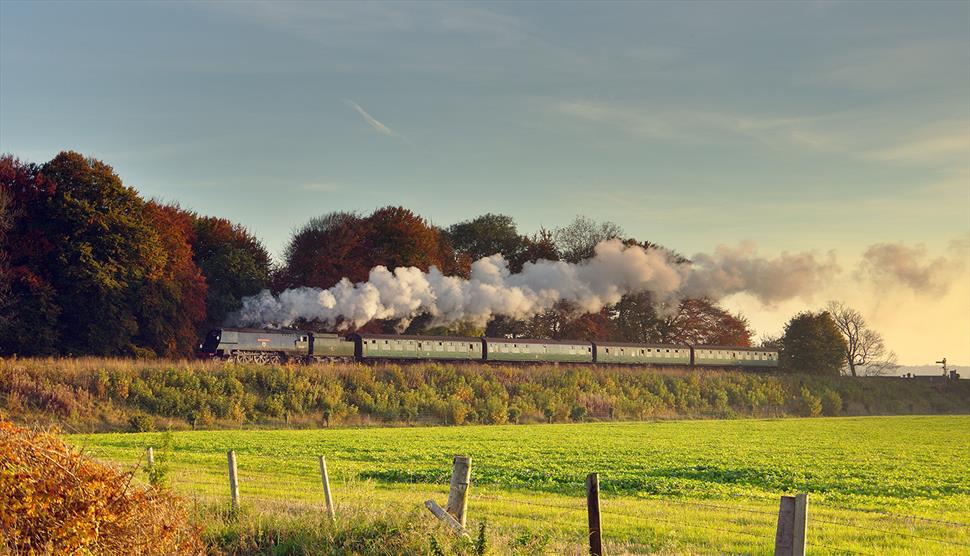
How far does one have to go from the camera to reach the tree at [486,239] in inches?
3922

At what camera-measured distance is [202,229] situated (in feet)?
258

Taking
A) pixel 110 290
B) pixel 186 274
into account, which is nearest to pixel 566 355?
pixel 186 274

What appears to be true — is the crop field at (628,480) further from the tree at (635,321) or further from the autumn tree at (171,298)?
the tree at (635,321)

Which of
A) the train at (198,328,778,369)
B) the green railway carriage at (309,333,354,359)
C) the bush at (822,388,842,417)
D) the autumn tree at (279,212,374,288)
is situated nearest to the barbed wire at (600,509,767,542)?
the train at (198,328,778,369)

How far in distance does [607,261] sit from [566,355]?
1093cm

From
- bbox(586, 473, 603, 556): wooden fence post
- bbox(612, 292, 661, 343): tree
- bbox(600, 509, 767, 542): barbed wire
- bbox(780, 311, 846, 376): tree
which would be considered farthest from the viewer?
bbox(612, 292, 661, 343): tree

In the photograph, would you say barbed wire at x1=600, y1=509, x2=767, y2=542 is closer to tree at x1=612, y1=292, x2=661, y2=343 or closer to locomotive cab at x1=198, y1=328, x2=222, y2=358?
locomotive cab at x1=198, y1=328, x2=222, y2=358

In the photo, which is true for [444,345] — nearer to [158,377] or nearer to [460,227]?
[158,377]

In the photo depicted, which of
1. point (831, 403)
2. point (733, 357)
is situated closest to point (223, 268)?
point (733, 357)

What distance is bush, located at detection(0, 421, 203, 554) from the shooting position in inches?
496

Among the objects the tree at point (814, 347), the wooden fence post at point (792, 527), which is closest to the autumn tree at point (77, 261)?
the wooden fence post at point (792, 527)

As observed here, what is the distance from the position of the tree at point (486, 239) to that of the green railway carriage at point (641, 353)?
64.3 feet

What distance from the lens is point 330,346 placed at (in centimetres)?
6731

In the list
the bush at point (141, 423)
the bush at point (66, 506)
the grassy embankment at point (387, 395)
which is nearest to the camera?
the bush at point (66, 506)
